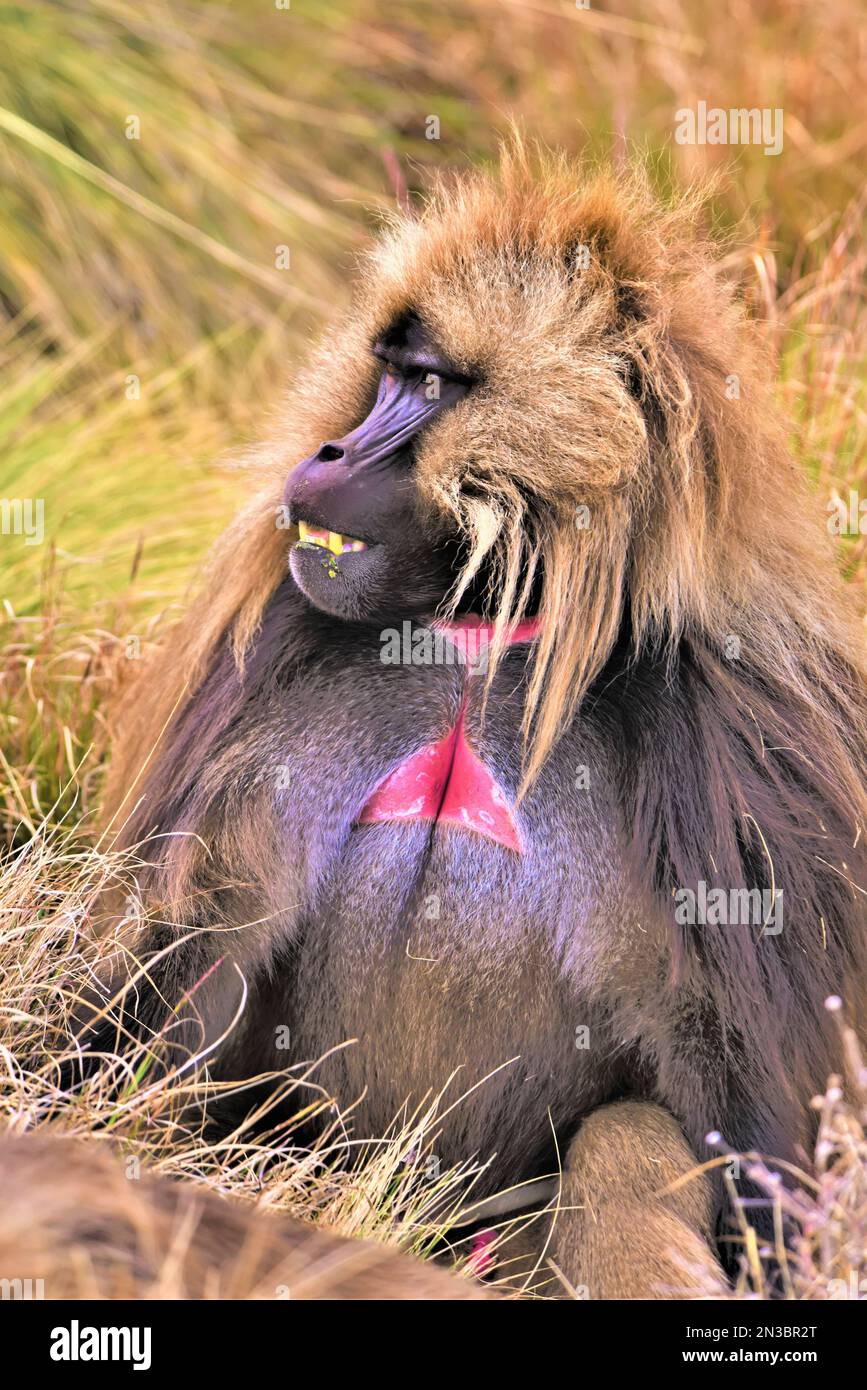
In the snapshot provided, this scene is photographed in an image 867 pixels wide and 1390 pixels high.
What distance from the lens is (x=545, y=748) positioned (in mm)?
2543

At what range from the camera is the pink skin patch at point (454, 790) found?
102 inches

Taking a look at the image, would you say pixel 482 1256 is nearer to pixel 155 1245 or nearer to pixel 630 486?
pixel 155 1245

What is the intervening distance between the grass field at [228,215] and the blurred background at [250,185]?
1 centimetres

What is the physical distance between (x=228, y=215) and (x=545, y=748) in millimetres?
4027

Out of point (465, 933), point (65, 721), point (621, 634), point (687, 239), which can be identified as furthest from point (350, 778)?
point (65, 721)

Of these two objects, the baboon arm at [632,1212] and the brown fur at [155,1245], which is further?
the baboon arm at [632,1212]

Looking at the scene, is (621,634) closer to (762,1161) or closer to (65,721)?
(762,1161)

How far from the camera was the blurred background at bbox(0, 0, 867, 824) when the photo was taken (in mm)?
4484

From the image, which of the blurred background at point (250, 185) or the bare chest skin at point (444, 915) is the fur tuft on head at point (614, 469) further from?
the blurred background at point (250, 185)
